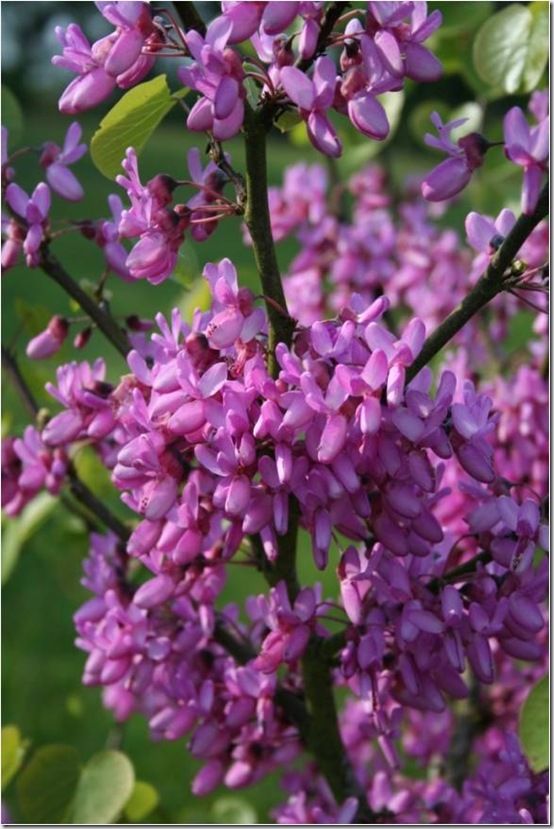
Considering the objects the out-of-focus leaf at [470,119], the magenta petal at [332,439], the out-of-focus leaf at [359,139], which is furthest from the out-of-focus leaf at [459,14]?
the magenta petal at [332,439]

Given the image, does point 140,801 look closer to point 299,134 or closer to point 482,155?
point 482,155

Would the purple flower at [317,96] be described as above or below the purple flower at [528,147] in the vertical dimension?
above

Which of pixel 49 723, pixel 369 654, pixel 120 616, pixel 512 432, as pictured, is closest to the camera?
pixel 369 654

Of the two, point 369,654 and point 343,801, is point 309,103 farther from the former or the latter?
point 343,801

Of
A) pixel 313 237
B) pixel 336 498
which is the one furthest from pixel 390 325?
pixel 336 498

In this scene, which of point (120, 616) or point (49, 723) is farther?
point (49, 723)

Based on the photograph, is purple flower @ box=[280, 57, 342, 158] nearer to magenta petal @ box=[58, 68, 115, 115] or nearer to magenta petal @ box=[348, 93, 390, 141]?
magenta petal @ box=[348, 93, 390, 141]

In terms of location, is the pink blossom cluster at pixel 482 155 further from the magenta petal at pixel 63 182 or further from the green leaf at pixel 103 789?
the green leaf at pixel 103 789
